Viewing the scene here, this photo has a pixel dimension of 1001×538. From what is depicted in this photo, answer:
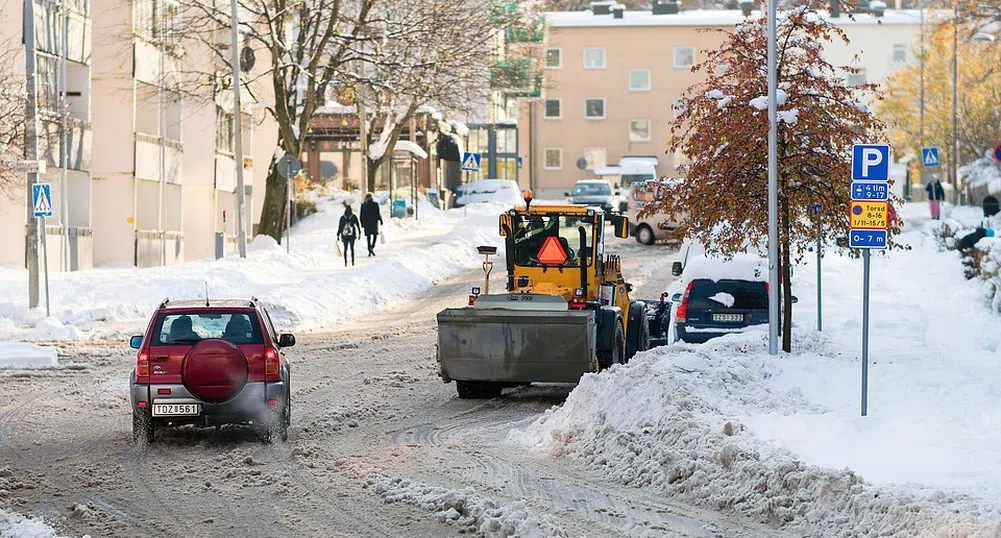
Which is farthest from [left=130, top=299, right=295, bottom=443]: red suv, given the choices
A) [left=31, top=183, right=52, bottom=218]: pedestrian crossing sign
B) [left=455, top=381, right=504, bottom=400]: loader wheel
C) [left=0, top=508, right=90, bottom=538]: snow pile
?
[left=31, top=183, right=52, bottom=218]: pedestrian crossing sign

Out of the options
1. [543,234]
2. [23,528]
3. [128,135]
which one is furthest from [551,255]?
[128,135]

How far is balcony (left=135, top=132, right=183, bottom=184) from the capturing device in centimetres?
4219

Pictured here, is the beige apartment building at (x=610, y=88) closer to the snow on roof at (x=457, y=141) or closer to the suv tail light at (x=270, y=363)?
the snow on roof at (x=457, y=141)

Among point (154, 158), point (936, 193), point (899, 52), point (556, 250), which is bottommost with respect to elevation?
point (556, 250)

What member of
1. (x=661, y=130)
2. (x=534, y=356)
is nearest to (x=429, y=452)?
(x=534, y=356)

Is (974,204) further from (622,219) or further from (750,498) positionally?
(750,498)

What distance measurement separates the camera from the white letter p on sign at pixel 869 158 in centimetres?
1316

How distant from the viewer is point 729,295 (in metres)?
21.6

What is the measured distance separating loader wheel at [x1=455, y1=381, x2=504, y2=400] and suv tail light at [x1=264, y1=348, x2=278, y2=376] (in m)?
3.99

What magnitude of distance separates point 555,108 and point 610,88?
3.88 metres

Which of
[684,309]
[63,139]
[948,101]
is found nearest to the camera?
[684,309]

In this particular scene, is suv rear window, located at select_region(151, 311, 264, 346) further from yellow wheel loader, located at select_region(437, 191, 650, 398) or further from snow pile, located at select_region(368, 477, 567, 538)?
yellow wheel loader, located at select_region(437, 191, 650, 398)

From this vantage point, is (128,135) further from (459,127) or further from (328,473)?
(459,127)

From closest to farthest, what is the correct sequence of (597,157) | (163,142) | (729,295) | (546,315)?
(546,315) → (729,295) → (163,142) → (597,157)
